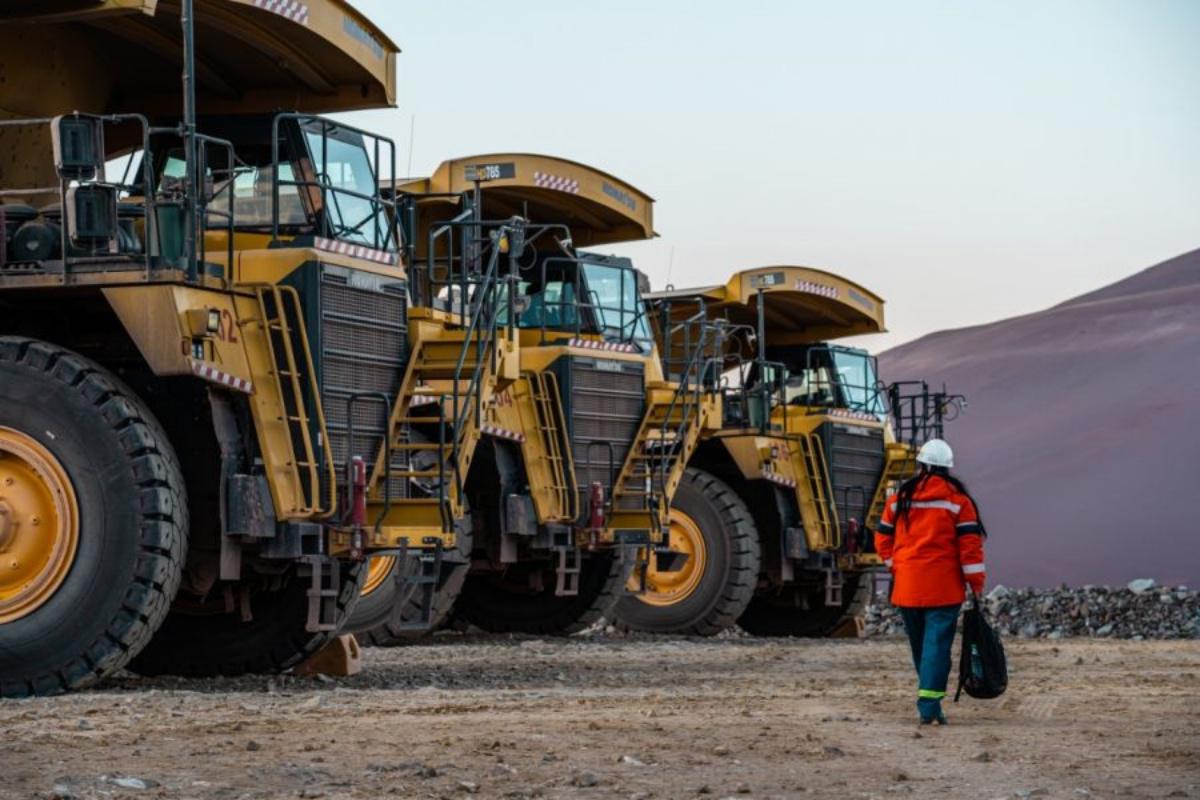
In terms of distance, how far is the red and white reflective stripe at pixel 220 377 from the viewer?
36.5 ft

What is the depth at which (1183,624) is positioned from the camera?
2608 centimetres

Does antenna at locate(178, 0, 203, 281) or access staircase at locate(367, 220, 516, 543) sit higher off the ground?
antenna at locate(178, 0, 203, 281)

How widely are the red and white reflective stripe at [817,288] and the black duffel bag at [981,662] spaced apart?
12.5 metres

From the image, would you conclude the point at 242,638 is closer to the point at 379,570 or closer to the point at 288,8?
the point at 379,570

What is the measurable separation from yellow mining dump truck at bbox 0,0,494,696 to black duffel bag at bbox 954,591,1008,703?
3.20m

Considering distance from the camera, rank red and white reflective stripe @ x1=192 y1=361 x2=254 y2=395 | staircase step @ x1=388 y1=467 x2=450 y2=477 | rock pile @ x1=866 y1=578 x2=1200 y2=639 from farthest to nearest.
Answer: rock pile @ x1=866 y1=578 x2=1200 y2=639, staircase step @ x1=388 y1=467 x2=450 y2=477, red and white reflective stripe @ x1=192 y1=361 x2=254 y2=395

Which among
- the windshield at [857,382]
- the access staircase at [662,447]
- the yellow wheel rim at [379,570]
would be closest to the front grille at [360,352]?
the yellow wheel rim at [379,570]

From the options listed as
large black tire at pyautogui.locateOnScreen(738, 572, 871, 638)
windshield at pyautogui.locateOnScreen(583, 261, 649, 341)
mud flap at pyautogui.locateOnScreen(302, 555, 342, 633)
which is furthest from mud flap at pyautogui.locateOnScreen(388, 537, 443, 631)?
large black tire at pyautogui.locateOnScreen(738, 572, 871, 638)

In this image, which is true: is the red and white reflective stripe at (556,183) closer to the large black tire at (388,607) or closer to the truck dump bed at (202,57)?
the large black tire at (388,607)

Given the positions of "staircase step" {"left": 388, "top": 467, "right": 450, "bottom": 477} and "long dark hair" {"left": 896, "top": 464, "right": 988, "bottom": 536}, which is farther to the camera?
"staircase step" {"left": 388, "top": 467, "right": 450, "bottom": 477}

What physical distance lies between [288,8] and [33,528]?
3445mm

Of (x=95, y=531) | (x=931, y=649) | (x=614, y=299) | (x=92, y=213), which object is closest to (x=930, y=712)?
(x=931, y=649)

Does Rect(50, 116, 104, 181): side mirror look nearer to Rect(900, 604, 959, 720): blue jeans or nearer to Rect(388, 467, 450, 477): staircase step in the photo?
Rect(388, 467, 450, 477): staircase step

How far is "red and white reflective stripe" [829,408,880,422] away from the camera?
23500mm
